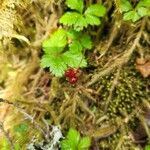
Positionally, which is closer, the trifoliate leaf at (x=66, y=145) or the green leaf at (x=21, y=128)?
the trifoliate leaf at (x=66, y=145)

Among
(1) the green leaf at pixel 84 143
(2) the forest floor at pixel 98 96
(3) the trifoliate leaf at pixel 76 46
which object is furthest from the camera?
(3) the trifoliate leaf at pixel 76 46

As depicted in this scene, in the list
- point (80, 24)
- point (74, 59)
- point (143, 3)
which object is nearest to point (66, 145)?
point (74, 59)

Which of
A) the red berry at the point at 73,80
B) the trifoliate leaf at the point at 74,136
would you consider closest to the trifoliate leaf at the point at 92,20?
the red berry at the point at 73,80

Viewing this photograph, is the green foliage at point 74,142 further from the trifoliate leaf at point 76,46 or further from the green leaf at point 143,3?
the green leaf at point 143,3

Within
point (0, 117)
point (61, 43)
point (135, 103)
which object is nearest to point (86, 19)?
point (61, 43)

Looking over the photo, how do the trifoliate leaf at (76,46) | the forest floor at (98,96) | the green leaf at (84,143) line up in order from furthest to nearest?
1. the trifoliate leaf at (76,46)
2. the forest floor at (98,96)
3. the green leaf at (84,143)

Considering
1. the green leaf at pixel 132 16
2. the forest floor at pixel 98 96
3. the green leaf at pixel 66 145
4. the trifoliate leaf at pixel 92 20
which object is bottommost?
the green leaf at pixel 66 145

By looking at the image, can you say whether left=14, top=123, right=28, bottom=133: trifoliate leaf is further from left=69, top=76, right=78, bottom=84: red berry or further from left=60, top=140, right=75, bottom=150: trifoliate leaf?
left=69, top=76, right=78, bottom=84: red berry

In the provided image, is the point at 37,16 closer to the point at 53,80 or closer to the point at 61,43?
the point at 61,43
